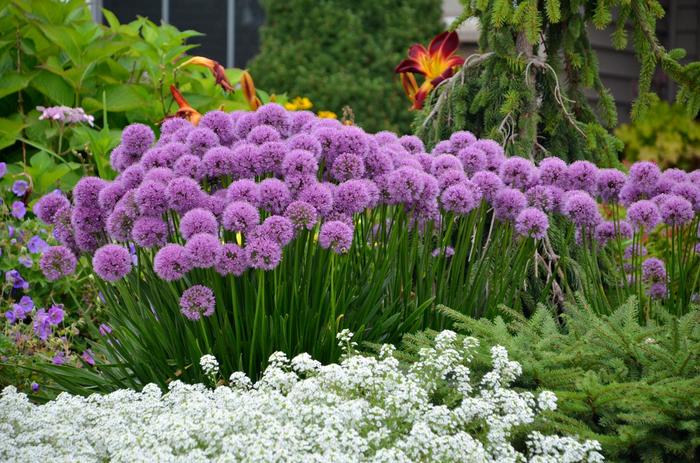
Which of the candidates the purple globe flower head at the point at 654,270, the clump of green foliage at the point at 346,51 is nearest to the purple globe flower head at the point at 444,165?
the purple globe flower head at the point at 654,270

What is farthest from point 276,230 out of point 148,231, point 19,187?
point 19,187

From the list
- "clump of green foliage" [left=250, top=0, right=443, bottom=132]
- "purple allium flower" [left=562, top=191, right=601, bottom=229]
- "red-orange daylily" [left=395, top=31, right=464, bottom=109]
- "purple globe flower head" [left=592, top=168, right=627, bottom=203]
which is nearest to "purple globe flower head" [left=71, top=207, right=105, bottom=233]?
"purple allium flower" [left=562, top=191, right=601, bottom=229]

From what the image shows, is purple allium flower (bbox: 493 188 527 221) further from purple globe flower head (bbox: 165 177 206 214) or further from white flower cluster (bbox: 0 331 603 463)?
purple globe flower head (bbox: 165 177 206 214)

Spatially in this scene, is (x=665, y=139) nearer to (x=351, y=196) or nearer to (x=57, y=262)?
(x=351, y=196)

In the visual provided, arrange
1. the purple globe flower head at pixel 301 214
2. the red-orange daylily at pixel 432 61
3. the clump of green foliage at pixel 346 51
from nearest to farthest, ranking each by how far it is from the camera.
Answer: the purple globe flower head at pixel 301 214, the red-orange daylily at pixel 432 61, the clump of green foliage at pixel 346 51

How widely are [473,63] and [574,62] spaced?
0.47m

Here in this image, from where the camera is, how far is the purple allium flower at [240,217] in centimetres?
271

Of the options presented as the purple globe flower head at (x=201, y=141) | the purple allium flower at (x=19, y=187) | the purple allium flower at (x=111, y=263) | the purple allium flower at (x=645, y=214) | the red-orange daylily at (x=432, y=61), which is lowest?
the purple allium flower at (x=19, y=187)

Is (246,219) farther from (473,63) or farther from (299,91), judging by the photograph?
(299,91)

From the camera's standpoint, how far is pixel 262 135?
3.03 meters

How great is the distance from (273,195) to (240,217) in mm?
128

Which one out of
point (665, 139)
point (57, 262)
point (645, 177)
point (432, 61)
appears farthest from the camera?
point (665, 139)

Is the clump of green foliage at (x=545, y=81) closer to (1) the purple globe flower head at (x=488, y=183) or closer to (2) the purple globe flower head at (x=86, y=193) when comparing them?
(1) the purple globe flower head at (x=488, y=183)

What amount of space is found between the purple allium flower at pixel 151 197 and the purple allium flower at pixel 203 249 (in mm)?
231
